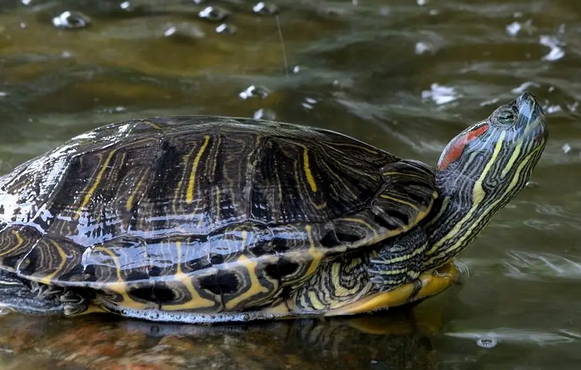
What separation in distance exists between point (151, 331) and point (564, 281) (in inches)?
75.8

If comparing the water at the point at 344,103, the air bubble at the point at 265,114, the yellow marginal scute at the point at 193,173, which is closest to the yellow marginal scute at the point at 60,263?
the water at the point at 344,103

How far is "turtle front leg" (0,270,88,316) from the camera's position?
281cm

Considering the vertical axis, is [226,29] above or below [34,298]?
above

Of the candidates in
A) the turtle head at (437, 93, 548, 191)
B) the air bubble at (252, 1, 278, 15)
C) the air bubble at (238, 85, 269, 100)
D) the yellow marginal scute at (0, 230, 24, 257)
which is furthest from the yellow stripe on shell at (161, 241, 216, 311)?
the air bubble at (252, 1, 278, 15)

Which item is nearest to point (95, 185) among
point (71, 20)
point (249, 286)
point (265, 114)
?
point (249, 286)

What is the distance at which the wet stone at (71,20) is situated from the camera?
6.00m

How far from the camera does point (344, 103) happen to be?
5.00 m

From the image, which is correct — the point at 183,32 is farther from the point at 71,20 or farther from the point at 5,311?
the point at 5,311

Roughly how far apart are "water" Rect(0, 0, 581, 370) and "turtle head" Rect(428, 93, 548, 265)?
292 millimetres

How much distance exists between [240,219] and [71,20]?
4114mm

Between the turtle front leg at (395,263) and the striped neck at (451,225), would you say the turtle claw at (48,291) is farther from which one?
the striped neck at (451,225)

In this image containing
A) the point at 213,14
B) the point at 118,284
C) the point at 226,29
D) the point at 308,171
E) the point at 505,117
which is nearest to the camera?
the point at 118,284

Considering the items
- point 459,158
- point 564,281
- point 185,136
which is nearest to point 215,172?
point 185,136

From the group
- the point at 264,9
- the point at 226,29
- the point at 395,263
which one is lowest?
the point at 395,263
